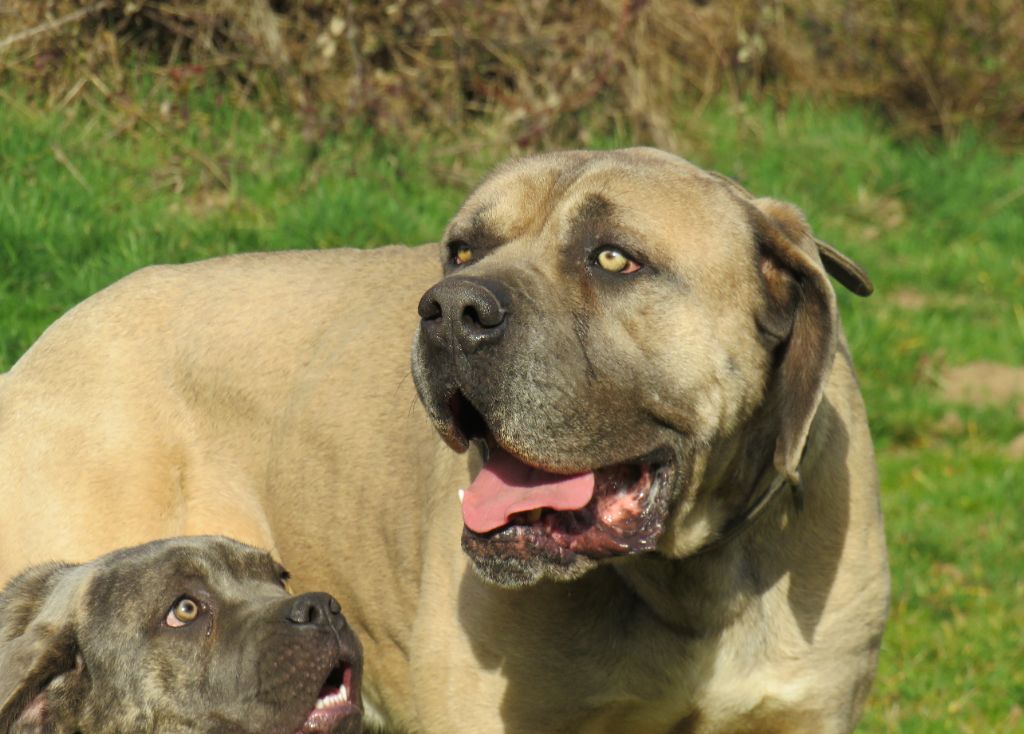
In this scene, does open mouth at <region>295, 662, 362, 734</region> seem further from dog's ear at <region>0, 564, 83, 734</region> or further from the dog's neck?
the dog's neck

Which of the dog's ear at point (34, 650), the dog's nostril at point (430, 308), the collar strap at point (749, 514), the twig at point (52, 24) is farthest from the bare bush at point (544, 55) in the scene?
the collar strap at point (749, 514)

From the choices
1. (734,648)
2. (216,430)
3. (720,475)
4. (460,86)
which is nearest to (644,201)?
(720,475)

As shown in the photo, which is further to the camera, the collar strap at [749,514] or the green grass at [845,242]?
the green grass at [845,242]

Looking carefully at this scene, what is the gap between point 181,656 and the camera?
14.7 feet

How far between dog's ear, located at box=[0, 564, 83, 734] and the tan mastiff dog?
15.1 inches

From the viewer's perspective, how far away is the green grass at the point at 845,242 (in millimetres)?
6719

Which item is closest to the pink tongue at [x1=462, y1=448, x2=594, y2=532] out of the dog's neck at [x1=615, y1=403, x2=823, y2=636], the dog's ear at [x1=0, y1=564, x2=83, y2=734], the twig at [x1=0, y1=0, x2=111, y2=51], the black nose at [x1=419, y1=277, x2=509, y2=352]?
the dog's neck at [x1=615, y1=403, x2=823, y2=636]

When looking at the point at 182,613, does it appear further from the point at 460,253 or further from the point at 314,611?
the point at 460,253

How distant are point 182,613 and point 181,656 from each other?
13 cm

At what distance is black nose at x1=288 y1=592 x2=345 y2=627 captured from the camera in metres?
4.41

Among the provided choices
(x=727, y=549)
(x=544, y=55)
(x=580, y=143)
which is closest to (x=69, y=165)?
(x=544, y=55)

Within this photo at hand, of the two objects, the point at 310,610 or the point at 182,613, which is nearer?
the point at 310,610

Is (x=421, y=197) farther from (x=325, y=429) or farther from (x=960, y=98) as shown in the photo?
(x=960, y=98)

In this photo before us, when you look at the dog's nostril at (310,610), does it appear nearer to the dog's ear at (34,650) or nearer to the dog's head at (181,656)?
the dog's head at (181,656)
